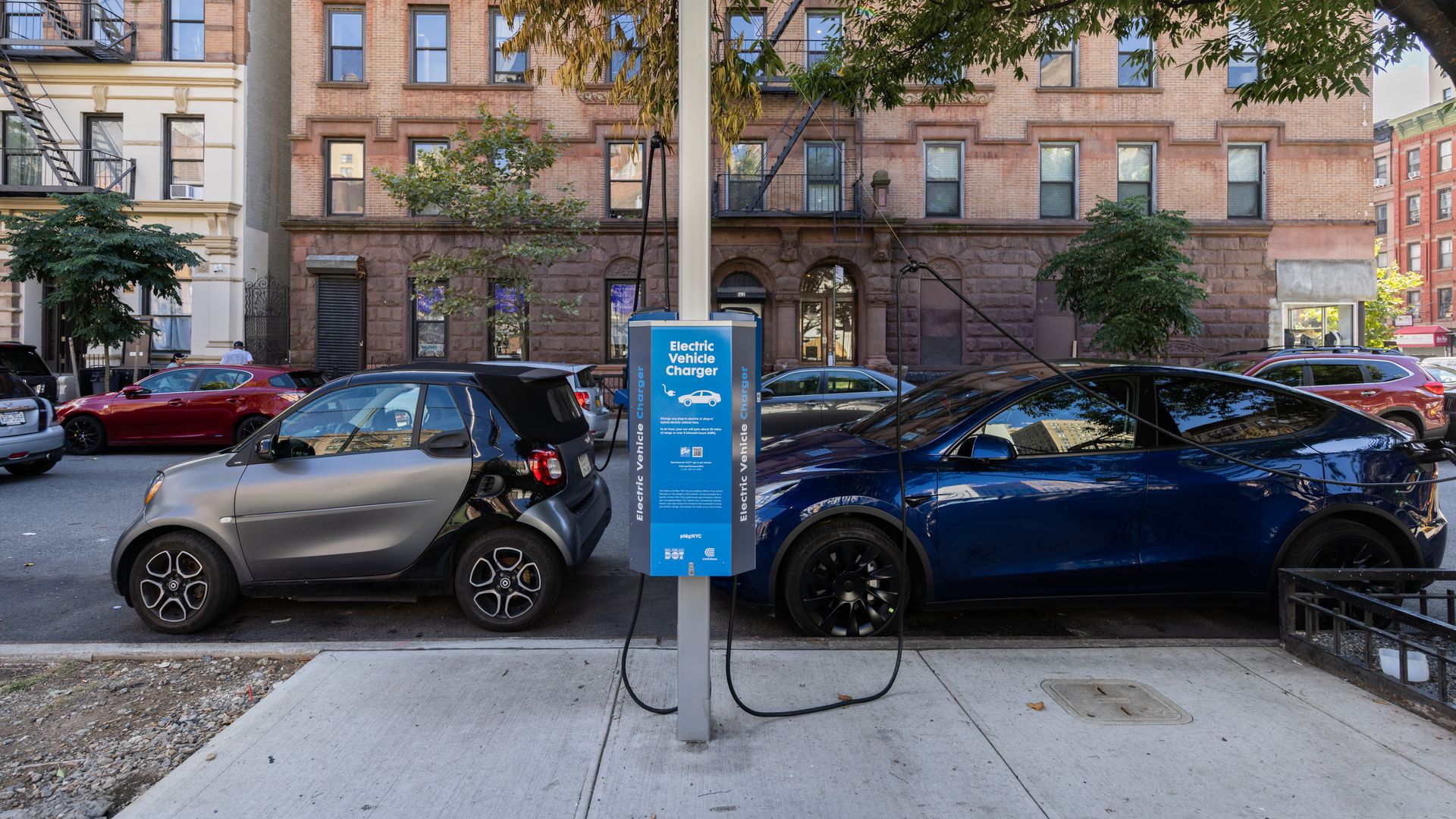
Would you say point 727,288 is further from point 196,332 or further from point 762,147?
point 196,332

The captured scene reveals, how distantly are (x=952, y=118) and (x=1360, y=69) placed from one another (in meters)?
16.6

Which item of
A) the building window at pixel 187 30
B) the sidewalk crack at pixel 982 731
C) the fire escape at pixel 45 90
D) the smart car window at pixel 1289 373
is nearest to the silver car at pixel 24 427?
the sidewalk crack at pixel 982 731

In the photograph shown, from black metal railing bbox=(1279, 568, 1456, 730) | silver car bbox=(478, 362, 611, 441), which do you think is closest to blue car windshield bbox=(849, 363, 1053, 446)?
black metal railing bbox=(1279, 568, 1456, 730)

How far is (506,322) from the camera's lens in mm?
17906

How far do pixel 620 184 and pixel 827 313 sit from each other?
637 cm

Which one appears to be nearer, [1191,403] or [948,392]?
[1191,403]

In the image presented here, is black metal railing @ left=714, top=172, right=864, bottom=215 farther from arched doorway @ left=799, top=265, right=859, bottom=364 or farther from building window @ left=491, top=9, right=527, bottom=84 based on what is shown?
building window @ left=491, top=9, right=527, bottom=84

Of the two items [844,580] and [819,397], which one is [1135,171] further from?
[844,580]

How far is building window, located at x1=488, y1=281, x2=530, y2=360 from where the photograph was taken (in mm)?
18109

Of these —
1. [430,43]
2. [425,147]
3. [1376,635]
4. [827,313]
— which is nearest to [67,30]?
[430,43]

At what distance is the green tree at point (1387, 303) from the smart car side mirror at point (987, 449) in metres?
38.2

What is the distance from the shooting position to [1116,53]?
21766 millimetres

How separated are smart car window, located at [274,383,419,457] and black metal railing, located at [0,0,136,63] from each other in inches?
859

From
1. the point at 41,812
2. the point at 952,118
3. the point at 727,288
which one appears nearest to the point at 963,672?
the point at 41,812
